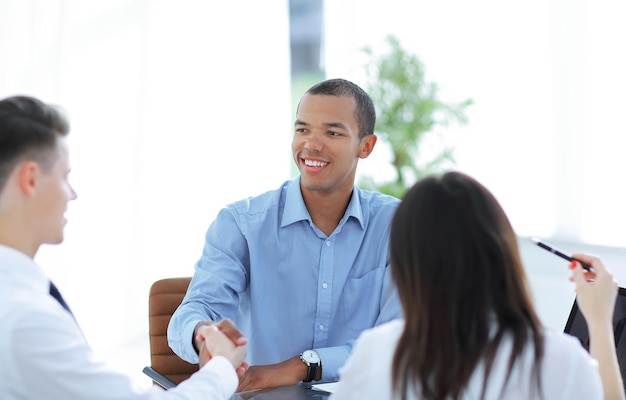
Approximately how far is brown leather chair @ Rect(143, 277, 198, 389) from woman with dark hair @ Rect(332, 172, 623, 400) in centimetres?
130

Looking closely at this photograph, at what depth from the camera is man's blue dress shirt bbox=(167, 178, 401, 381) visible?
239 cm

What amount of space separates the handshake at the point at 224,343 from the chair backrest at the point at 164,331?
0.61 meters

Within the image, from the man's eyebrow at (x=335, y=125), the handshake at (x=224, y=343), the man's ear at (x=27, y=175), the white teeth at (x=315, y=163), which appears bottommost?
the handshake at (x=224, y=343)

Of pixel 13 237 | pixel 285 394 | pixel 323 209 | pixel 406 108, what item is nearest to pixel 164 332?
pixel 323 209

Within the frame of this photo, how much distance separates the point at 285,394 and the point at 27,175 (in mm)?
828

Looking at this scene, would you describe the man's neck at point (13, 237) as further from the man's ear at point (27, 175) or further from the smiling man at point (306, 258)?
the smiling man at point (306, 258)

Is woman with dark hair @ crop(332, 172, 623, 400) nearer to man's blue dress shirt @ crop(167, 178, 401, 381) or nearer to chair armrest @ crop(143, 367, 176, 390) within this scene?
chair armrest @ crop(143, 367, 176, 390)

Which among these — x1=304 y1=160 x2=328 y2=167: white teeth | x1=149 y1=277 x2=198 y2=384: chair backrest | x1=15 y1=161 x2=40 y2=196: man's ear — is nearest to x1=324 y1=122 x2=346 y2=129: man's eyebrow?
x1=304 y1=160 x2=328 y2=167: white teeth

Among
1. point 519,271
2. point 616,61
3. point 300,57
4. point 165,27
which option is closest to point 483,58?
point 616,61

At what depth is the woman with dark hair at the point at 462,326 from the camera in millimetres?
1290

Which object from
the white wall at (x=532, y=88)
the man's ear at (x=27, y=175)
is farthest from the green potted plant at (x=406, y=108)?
the man's ear at (x=27, y=175)

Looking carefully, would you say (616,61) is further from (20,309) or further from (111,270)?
(20,309)

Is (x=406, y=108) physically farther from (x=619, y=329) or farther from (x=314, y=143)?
(x=619, y=329)

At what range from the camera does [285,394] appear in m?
1.96
